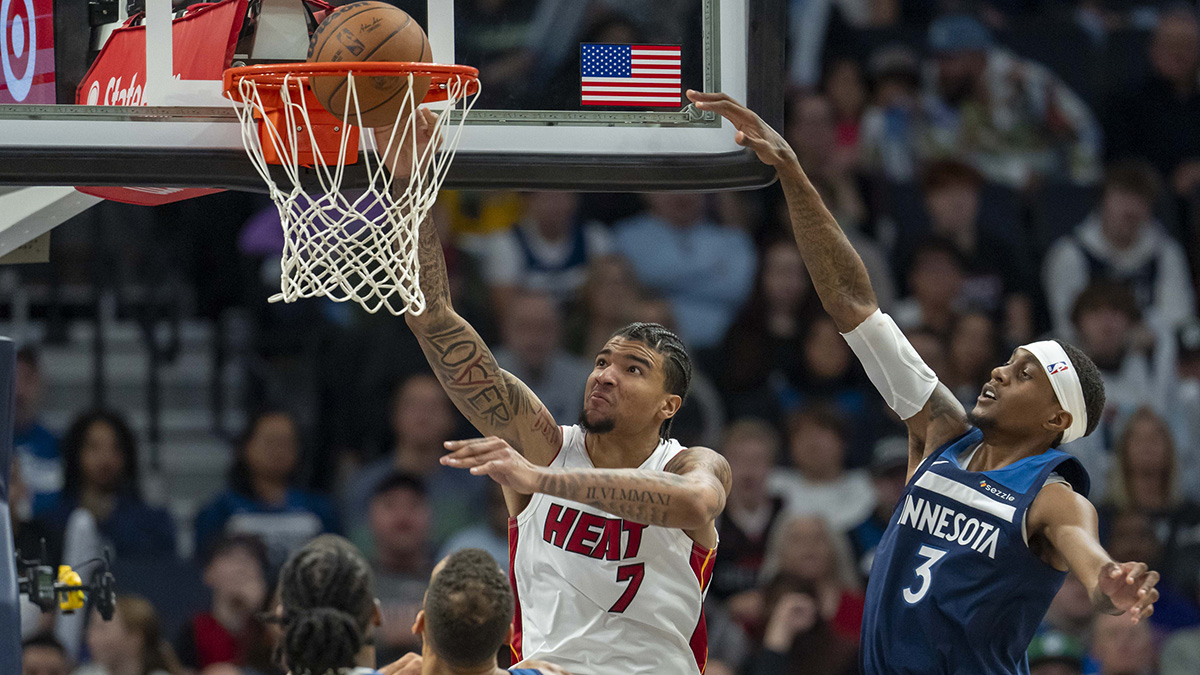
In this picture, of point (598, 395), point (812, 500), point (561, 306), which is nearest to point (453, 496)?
point (561, 306)

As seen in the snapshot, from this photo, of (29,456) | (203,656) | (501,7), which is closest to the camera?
(501,7)

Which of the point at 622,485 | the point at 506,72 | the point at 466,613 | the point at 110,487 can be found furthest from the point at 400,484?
the point at 466,613

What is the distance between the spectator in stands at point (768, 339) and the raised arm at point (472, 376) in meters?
3.69

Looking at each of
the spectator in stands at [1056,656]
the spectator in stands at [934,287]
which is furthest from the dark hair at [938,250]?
the spectator in stands at [1056,656]

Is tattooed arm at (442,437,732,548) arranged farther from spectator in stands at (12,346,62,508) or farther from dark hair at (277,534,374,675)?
spectator in stands at (12,346,62,508)

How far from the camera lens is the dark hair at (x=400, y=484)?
7.63 meters

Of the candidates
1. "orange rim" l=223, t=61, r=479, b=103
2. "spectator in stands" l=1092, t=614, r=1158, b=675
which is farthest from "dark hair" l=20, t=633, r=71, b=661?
"spectator in stands" l=1092, t=614, r=1158, b=675

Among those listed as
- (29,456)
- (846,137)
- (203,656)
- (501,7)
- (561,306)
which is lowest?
(203,656)

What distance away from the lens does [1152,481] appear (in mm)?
7977

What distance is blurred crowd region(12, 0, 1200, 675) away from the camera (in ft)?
23.8

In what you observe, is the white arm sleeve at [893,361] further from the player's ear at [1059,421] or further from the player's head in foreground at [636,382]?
the player's head in foreground at [636,382]

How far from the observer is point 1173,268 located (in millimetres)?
8945

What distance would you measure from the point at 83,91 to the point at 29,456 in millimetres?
3638

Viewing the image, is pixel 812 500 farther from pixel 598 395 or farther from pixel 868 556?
pixel 598 395
